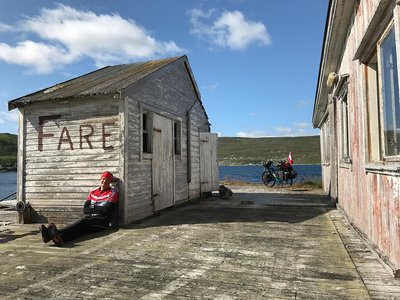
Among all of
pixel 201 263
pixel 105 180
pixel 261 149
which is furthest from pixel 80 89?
pixel 261 149

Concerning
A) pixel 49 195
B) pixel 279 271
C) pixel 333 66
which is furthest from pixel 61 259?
→ pixel 333 66

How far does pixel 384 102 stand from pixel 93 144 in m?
5.68

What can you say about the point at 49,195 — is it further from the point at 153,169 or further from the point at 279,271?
the point at 279,271

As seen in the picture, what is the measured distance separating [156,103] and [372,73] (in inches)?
215

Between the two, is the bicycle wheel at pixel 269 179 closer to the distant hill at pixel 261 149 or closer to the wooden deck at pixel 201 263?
the wooden deck at pixel 201 263

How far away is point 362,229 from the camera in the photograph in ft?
18.1

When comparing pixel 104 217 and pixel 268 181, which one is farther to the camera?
pixel 268 181

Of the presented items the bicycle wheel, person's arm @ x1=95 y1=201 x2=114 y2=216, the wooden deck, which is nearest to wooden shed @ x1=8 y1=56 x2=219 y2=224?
person's arm @ x1=95 y1=201 x2=114 y2=216

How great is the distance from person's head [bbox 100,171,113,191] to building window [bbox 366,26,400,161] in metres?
4.81

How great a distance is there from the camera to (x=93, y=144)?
7688 millimetres

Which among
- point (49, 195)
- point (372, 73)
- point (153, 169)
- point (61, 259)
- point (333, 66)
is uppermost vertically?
point (333, 66)

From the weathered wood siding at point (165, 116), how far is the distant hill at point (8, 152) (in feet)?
384

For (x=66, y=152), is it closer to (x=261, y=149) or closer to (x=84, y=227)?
(x=84, y=227)

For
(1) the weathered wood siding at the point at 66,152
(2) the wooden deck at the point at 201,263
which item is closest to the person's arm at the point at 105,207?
(2) the wooden deck at the point at 201,263
